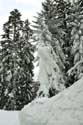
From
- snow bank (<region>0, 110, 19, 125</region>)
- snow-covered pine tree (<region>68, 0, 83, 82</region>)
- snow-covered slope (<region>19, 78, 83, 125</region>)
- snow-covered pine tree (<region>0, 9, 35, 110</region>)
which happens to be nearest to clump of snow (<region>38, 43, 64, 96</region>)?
snow-covered pine tree (<region>68, 0, 83, 82</region>)

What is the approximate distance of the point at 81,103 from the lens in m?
7.48

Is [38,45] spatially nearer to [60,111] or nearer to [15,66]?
[15,66]

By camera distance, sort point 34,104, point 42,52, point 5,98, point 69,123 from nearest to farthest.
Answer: point 69,123 < point 34,104 < point 42,52 < point 5,98

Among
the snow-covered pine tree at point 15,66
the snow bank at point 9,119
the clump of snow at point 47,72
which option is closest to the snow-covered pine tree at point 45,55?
the clump of snow at point 47,72

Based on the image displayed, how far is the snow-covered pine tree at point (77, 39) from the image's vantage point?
97.7ft

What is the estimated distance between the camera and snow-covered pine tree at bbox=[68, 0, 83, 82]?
97.7 ft

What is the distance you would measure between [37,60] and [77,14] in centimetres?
652

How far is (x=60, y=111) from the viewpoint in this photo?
7.61m

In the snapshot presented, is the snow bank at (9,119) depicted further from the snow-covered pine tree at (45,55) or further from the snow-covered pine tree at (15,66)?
the snow-covered pine tree at (15,66)

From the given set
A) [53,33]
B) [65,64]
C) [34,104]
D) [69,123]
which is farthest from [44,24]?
[69,123]

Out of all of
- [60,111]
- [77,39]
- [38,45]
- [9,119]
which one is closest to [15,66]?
[38,45]

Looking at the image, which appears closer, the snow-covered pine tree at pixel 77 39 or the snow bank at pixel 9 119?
the snow bank at pixel 9 119

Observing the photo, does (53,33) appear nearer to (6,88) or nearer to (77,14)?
(77,14)

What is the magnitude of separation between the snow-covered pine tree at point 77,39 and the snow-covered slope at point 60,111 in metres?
20.8
